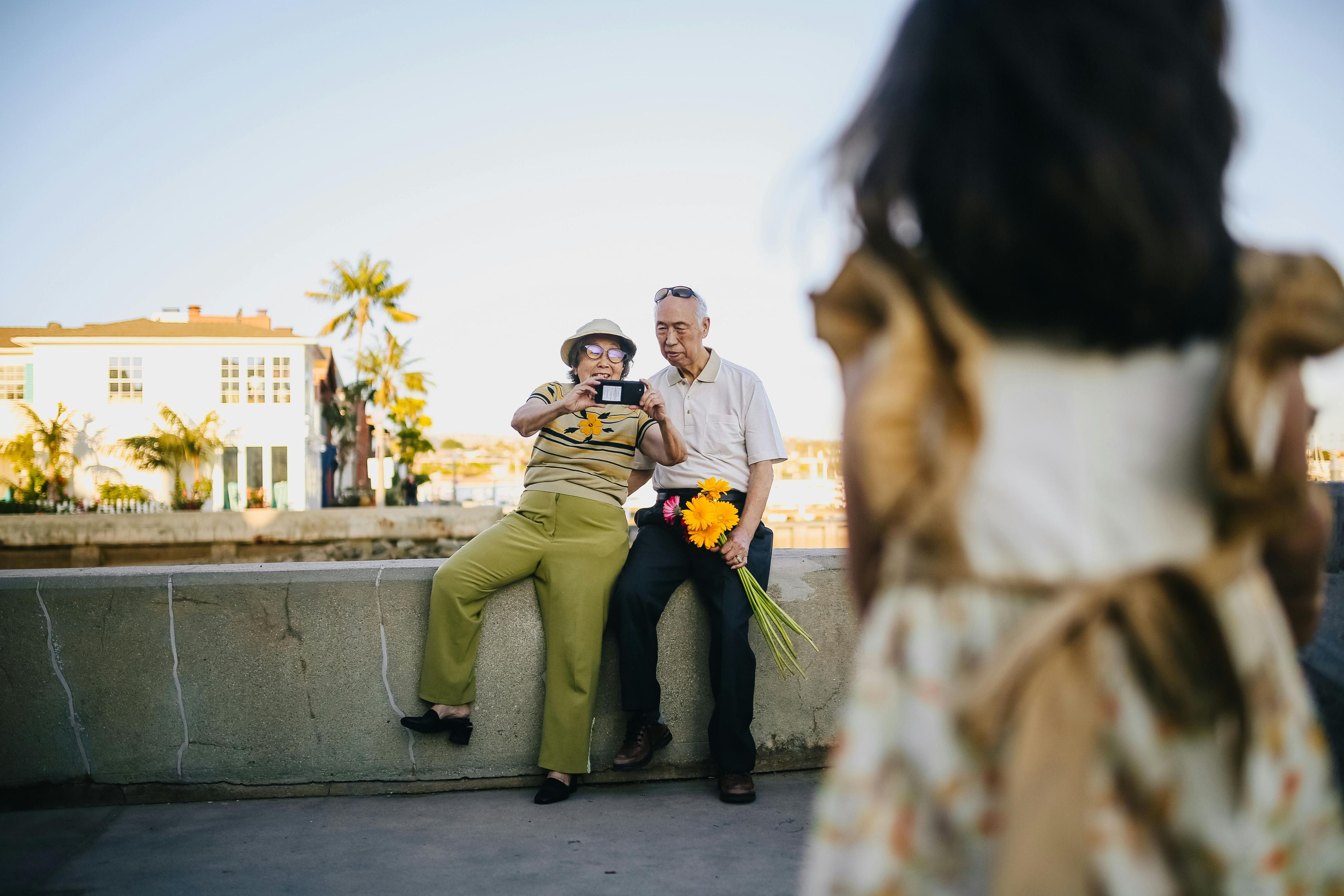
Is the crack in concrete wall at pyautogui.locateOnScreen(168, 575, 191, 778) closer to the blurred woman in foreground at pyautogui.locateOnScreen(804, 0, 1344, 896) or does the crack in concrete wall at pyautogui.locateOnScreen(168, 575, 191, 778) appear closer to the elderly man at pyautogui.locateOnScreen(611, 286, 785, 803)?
the elderly man at pyautogui.locateOnScreen(611, 286, 785, 803)

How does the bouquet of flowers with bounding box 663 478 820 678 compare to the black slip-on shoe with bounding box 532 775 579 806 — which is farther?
the bouquet of flowers with bounding box 663 478 820 678

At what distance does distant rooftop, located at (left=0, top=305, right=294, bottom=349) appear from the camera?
125ft

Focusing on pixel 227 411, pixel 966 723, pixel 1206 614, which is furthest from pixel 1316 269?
pixel 227 411

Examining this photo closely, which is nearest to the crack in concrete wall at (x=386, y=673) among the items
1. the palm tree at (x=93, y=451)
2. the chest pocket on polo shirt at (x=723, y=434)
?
the chest pocket on polo shirt at (x=723, y=434)

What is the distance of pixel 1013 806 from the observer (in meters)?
0.93

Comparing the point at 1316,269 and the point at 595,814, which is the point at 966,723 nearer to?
the point at 1316,269

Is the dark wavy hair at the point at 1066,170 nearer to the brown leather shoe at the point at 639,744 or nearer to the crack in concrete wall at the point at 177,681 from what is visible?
the brown leather shoe at the point at 639,744

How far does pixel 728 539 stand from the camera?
3.92 meters

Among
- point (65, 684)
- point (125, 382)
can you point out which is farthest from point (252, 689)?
point (125, 382)

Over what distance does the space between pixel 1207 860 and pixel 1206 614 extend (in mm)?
252

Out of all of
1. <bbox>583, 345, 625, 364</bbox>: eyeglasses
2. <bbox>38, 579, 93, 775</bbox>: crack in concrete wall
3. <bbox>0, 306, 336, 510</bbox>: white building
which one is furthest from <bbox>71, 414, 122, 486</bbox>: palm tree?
<bbox>583, 345, 625, 364</bbox>: eyeglasses

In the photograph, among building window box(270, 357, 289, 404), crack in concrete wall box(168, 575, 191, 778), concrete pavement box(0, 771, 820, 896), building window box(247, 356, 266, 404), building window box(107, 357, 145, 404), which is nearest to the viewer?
concrete pavement box(0, 771, 820, 896)

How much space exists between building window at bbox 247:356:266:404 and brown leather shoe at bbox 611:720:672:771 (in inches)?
1525

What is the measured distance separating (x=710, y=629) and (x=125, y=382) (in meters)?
40.6
